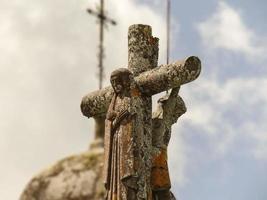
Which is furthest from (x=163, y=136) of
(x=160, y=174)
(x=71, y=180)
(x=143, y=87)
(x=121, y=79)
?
(x=71, y=180)

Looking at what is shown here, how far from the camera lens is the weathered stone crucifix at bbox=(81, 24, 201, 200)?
1078 cm

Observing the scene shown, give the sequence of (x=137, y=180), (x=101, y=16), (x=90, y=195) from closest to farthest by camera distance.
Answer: (x=137, y=180)
(x=90, y=195)
(x=101, y=16)

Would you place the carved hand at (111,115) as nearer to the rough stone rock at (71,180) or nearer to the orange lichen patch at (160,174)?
the orange lichen patch at (160,174)

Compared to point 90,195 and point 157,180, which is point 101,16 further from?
point 157,180

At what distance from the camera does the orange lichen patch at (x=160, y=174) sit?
11.0 metres

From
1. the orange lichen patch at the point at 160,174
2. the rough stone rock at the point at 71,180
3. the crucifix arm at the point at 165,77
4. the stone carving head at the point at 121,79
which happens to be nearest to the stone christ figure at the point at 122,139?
the stone carving head at the point at 121,79

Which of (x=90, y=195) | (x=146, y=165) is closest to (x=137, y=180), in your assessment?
(x=146, y=165)

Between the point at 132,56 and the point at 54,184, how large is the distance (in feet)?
38.5

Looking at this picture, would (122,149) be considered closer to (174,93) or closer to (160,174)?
(160,174)

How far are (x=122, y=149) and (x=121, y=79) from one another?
81 cm

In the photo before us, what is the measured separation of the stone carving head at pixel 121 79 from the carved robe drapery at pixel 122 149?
0.34 feet

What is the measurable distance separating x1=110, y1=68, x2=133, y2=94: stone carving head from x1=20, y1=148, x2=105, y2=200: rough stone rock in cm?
1090

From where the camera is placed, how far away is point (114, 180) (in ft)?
35.6

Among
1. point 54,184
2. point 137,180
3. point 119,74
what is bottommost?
point 137,180
